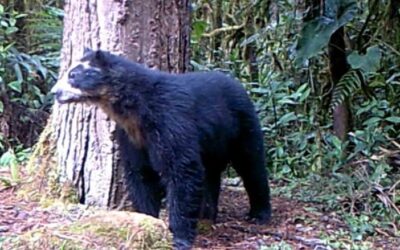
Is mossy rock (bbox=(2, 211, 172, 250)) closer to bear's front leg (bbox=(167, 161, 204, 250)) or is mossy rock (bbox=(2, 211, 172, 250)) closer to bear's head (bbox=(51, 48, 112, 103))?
bear's front leg (bbox=(167, 161, 204, 250))

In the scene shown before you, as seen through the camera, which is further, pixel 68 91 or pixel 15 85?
pixel 15 85

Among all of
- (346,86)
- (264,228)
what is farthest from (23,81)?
(264,228)

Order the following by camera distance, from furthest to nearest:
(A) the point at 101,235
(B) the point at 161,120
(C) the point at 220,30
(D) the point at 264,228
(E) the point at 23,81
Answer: (C) the point at 220,30 < (E) the point at 23,81 < (D) the point at 264,228 < (B) the point at 161,120 < (A) the point at 101,235

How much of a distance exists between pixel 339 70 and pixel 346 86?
55cm

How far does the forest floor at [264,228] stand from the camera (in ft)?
14.4

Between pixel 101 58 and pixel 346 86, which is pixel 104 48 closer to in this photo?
pixel 101 58

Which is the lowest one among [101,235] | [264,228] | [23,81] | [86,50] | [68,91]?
[264,228]

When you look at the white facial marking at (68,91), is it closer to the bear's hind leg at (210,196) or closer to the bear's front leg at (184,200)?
the bear's front leg at (184,200)

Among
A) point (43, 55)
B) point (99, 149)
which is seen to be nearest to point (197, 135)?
point (99, 149)

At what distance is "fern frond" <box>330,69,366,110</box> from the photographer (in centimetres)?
640

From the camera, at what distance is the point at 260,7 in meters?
8.30

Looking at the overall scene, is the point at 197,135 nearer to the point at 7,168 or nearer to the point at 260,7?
the point at 7,168

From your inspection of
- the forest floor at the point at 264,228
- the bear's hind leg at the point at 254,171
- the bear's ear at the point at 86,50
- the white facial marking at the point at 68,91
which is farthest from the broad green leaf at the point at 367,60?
the white facial marking at the point at 68,91

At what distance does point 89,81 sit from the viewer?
172 inches
